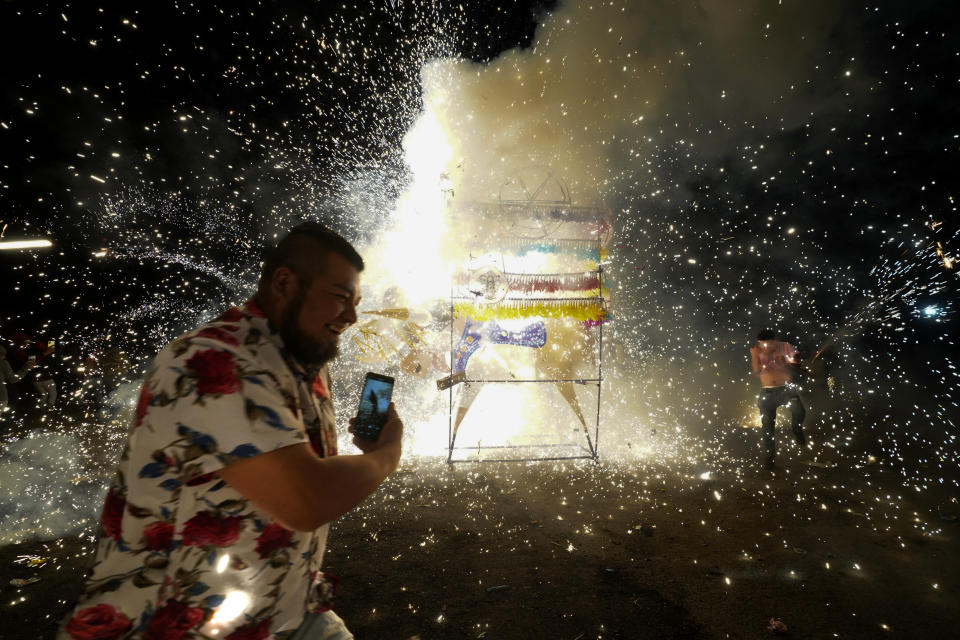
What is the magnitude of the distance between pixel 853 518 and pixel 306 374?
6.89 metres

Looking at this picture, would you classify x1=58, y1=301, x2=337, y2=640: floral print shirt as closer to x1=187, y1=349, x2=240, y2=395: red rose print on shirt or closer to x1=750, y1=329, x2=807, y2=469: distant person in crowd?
x1=187, y1=349, x2=240, y2=395: red rose print on shirt

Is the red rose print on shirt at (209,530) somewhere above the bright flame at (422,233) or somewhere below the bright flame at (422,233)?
below

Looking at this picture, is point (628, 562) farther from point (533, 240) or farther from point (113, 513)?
point (533, 240)

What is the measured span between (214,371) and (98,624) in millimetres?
783

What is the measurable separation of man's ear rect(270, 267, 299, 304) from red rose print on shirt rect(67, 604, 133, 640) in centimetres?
104

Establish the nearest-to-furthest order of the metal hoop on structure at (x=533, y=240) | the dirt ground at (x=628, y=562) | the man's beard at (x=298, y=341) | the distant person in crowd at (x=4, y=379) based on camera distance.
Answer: the man's beard at (x=298, y=341) → the dirt ground at (x=628, y=562) → the metal hoop on structure at (x=533, y=240) → the distant person in crowd at (x=4, y=379)

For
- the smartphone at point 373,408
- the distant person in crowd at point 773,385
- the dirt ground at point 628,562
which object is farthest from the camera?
the distant person in crowd at point 773,385

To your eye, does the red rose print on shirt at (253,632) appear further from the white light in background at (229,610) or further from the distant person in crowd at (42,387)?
the distant person in crowd at (42,387)

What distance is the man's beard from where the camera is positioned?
144cm

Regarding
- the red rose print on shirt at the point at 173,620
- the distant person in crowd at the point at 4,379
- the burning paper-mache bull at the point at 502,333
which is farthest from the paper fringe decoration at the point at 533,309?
the distant person in crowd at the point at 4,379

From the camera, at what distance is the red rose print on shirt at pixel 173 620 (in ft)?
3.73

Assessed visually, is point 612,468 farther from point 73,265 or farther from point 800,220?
point 73,265

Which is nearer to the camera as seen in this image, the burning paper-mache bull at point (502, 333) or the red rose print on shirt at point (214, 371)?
the red rose print on shirt at point (214, 371)

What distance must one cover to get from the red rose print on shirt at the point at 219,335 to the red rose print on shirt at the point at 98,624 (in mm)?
816
